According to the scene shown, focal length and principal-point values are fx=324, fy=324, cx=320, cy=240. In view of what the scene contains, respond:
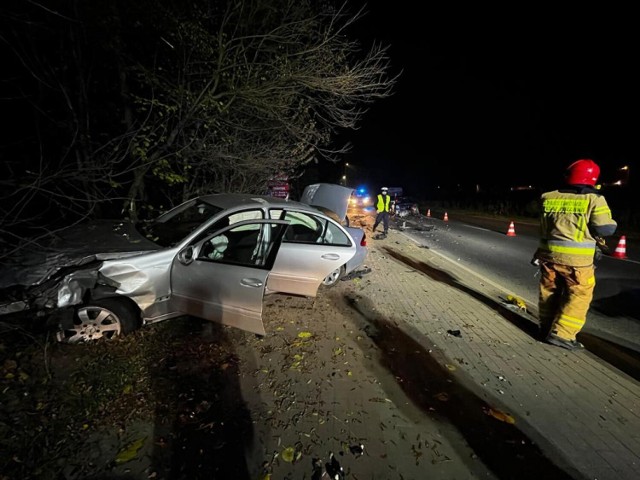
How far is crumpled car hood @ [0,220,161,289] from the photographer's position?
332 centimetres

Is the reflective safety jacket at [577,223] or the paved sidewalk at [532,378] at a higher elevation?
the reflective safety jacket at [577,223]

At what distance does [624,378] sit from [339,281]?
4206mm

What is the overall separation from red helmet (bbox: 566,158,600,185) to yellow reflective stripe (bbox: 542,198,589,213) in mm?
221

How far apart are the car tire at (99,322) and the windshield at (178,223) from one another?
2.73 ft

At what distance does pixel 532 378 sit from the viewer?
11.0 ft

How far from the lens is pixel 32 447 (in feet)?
7.56

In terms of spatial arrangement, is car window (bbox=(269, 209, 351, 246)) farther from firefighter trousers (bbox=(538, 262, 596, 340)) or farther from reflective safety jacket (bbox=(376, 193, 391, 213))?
reflective safety jacket (bbox=(376, 193, 391, 213))

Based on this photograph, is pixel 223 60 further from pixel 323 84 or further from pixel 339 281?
pixel 339 281

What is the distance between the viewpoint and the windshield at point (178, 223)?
405 cm

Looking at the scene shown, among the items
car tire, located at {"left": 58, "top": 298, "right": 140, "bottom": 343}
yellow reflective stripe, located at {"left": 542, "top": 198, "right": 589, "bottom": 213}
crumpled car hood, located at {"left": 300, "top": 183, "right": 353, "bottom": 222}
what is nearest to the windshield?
car tire, located at {"left": 58, "top": 298, "right": 140, "bottom": 343}

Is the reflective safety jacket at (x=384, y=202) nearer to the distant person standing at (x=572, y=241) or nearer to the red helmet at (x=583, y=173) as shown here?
the distant person standing at (x=572, y=241)

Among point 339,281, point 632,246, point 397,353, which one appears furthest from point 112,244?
point 632,246

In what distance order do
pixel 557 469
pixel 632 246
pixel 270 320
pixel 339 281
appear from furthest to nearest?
pixel 632 246 → pixel 339 281 → pixel 270 320 → pixel 557 469

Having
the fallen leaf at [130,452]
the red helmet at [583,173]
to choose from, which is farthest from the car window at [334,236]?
the fallen leaf at [130,452]
